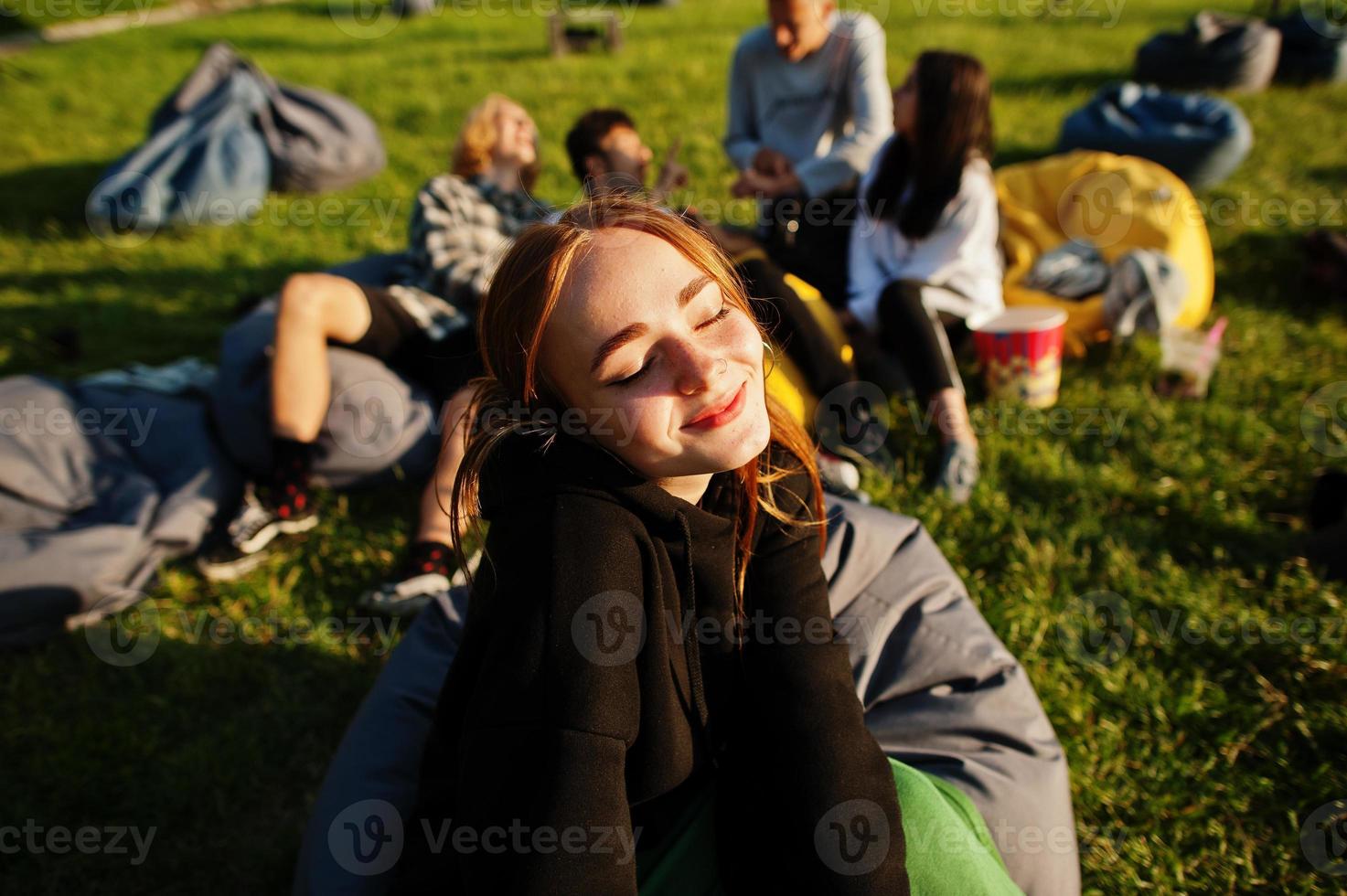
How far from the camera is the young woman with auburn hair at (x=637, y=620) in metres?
1.30

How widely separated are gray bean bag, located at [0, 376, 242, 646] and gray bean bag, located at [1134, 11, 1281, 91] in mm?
6926

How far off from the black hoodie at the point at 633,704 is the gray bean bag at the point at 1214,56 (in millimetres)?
6760

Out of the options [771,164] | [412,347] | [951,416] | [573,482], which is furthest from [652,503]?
[771,164]

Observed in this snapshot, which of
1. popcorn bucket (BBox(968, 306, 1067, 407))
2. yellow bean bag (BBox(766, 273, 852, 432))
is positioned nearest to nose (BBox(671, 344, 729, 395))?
yellow bean bag (BBox(766, 273, 852, 432))

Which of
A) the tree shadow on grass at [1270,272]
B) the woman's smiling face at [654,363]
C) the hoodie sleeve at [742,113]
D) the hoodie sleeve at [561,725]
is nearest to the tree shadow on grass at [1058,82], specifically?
the tree shadow on grass at [1270,272]

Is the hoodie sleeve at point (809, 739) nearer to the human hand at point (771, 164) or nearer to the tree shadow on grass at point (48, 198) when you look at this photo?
the human hand at point (771, 164)

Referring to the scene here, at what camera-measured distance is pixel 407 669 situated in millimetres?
2094

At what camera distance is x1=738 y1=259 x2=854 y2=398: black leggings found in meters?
2.95

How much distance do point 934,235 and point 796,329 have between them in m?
0.82

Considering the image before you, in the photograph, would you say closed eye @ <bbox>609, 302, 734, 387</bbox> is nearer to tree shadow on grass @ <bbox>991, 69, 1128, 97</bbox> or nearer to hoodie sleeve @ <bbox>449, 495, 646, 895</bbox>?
hoodie sleeve @ <bbox>449, 495, 646, 895</bbox>

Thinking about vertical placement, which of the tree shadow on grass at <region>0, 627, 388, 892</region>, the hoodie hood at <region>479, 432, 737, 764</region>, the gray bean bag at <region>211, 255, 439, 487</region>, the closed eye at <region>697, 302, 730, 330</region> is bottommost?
the tree shadow on grass at <region>0, 627, 388, 892</region>

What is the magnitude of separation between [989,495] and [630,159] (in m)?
2.08

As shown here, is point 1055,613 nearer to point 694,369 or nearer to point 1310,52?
point 694,369

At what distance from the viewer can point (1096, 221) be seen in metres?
4.06
